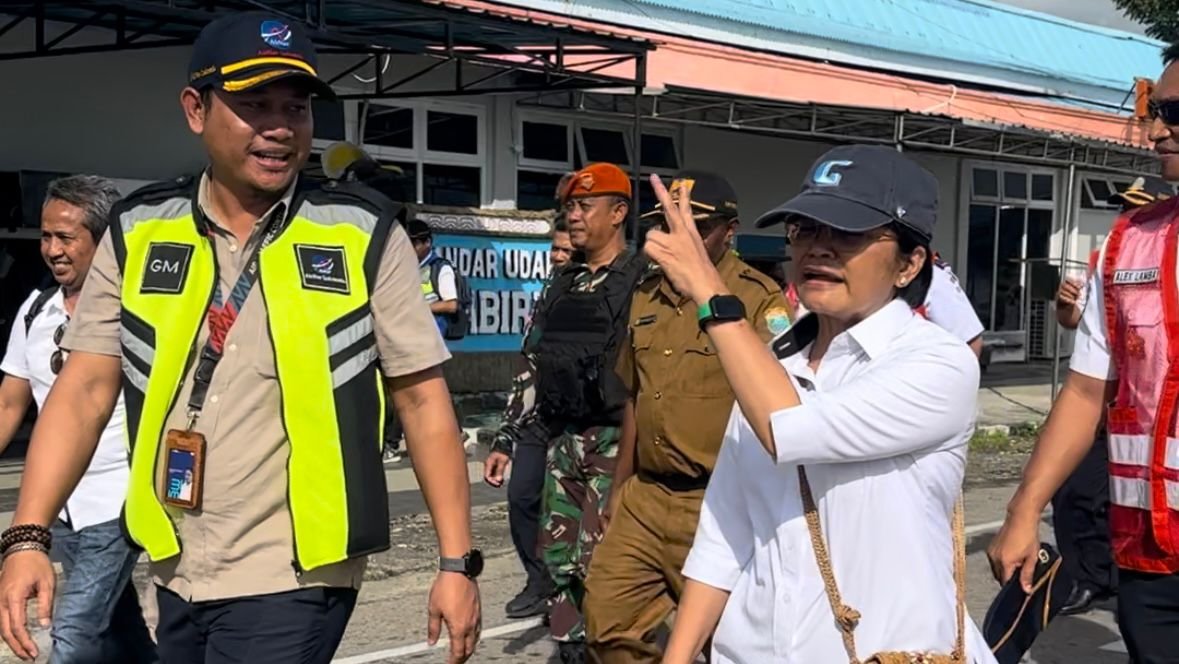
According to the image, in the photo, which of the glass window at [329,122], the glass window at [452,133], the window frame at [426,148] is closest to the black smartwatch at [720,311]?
the glass window at [329,122]

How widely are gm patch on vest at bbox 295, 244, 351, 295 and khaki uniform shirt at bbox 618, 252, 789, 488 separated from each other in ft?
5.37

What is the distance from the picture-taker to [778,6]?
20297 mm

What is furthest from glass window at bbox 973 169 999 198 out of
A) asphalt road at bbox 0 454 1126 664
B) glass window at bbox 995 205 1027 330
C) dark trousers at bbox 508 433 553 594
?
dark trousers at bbox 508 433 553 594

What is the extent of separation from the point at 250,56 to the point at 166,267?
1.53 ft

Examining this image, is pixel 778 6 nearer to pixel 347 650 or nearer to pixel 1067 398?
pixel 347 650

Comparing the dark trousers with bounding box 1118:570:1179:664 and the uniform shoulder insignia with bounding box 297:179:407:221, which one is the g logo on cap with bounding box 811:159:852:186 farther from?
the dark trousers with bounding box 1118:570:1179:664

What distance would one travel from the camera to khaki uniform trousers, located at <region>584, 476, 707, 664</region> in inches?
174

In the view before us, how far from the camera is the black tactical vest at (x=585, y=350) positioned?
5.56 m

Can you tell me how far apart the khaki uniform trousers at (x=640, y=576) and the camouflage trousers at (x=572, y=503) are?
754 millimetres

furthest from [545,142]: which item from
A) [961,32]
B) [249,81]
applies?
[249,81]

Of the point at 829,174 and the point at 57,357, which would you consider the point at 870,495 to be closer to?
the point at 829,174

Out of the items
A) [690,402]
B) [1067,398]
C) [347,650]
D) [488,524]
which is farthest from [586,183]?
[488,524]

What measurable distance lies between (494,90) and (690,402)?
975 cm

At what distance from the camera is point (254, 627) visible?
9.10 feet
